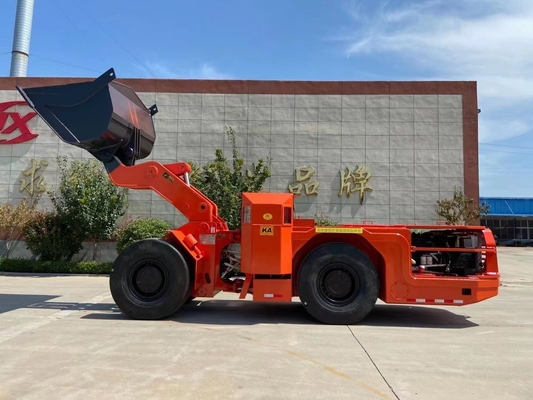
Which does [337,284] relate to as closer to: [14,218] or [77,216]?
[77,216]

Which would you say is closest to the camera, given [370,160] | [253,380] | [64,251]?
[253,380]

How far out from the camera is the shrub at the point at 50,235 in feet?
57.2

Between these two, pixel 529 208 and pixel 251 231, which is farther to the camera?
pixel 529 208

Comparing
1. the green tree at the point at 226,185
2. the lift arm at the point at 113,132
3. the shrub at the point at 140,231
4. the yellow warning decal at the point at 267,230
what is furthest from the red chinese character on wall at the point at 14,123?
the yellow warning decal at the point at 267,230

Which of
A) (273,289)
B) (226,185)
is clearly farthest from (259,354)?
(226,185)

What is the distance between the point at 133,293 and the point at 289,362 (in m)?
3.91

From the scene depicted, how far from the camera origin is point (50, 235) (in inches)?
687

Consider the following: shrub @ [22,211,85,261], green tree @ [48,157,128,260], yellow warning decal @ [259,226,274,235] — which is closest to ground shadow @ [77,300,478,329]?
yellow warning decal @ [259,226,274,235]

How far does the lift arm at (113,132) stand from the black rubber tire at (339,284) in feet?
7.23

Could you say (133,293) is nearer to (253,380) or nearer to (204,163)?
(253,380)

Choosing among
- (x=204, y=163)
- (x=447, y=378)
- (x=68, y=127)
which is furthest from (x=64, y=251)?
(x=447, y=378)

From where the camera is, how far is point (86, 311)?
9.31m

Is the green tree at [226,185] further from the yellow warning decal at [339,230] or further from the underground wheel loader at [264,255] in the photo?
the yellow warning decal at [339,230]

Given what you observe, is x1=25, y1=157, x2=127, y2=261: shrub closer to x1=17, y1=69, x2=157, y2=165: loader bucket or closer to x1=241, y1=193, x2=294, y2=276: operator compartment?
x1=17, y1=69, x2=157, y2=165: loader bucket
